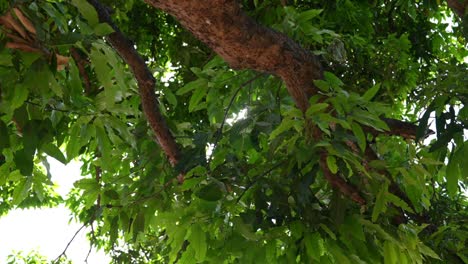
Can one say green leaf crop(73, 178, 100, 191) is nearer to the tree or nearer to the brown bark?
the tree

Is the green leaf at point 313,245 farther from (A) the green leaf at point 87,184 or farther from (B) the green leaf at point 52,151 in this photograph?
(A) the green leaf at point 87,184

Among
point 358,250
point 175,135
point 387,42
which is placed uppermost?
point 387,42

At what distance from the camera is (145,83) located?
5.44 feet

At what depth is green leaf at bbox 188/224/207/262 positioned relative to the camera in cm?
140

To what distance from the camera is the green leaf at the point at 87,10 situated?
2.97 ft

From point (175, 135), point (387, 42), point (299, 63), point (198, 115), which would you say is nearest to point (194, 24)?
point (299, 63)

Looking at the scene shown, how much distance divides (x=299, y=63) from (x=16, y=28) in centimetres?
68

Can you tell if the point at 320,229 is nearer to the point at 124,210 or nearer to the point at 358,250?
A: the point at 358,250

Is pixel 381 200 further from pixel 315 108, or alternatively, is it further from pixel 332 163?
pixel 315 108

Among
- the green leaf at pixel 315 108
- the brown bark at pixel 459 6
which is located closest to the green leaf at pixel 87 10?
the green leaf at pixel 315 108

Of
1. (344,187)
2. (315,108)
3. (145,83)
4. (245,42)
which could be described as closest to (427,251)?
(344,187)

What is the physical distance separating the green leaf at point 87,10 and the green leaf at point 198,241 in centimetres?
62

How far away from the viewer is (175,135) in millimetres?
1896

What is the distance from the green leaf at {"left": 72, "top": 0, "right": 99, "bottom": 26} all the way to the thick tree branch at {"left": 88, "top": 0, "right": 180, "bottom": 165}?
630 millimetres
